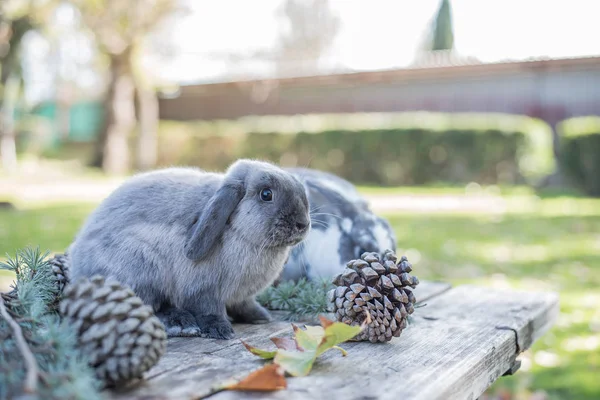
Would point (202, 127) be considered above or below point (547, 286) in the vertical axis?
above

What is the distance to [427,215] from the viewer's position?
8586 mm

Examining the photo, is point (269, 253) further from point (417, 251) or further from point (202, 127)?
point (202, 127)

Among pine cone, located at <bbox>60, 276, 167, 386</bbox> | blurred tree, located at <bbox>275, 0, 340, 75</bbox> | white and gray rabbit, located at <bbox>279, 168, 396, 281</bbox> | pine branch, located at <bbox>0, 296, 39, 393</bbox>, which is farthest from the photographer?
blurred tree, located at <bbox>275, 0, 340, 75</bbox>

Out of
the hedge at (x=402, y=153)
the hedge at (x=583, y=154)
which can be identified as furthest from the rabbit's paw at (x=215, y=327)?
the hedge at (x=583, y=154)

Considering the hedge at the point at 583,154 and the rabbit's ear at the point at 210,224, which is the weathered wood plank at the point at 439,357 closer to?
the rabbit's ear at the point at 210,224

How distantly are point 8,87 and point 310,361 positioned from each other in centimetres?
1756

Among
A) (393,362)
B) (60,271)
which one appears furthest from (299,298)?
(60,271)

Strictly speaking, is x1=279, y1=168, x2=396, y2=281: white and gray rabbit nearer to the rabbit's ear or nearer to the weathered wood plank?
the weathered wood plank

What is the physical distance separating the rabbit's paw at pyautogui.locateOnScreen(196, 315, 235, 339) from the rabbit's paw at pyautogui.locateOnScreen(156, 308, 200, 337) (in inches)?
0.6

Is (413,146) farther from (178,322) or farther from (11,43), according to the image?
(178,322)

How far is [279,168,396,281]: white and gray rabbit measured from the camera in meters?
2.20

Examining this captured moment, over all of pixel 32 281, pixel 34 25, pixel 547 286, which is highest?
pixel 34 25

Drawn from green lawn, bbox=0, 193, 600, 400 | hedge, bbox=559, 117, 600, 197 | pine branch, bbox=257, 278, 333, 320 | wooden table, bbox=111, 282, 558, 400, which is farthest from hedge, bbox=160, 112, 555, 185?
wooden table, bbox=111, 282, 558, 400

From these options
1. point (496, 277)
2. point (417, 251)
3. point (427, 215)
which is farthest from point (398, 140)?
point (496, 277)
